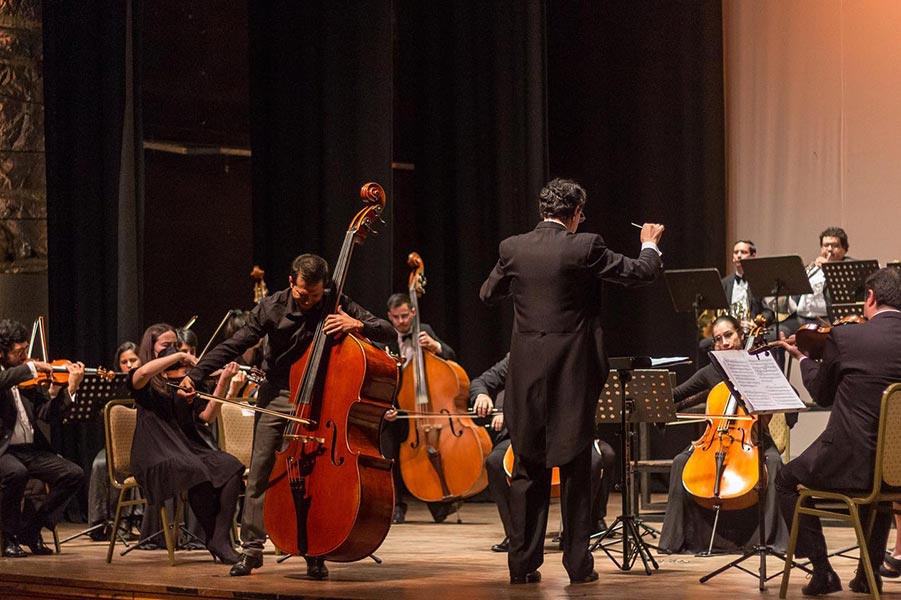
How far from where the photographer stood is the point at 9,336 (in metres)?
6.18

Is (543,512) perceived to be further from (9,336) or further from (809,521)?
(9,336)

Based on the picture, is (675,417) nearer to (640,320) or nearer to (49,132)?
(640,320)

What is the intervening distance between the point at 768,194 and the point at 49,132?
4.74 m

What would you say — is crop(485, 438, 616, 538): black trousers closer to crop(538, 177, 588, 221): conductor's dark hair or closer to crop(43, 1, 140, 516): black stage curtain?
crop(538, 177, 588, 221): conductor's dark hair

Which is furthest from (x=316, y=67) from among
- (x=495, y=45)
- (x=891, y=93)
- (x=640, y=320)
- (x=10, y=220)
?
(x=891, y=93)

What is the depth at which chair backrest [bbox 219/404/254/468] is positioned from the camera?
6.54m

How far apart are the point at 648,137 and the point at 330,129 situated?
234cm

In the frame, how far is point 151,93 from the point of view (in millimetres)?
9555

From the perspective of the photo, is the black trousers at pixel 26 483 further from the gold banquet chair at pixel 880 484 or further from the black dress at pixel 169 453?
the gold banquet chair at pixel 880 484

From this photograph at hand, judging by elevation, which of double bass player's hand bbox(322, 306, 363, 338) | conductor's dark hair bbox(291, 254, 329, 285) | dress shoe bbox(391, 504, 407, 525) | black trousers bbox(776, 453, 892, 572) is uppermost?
conductor's dark hair bbox(291, 254, 329, 285)

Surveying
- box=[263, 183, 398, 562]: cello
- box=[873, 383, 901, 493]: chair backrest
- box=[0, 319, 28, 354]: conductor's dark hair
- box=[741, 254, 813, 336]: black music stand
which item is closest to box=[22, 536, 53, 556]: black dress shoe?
box=[0, 319, 28, 354]: conductor's dark hair

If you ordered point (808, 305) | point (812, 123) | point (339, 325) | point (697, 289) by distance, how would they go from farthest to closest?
point (812, 123)
point (808, 305)
point (697, 289)
point (339, 325)

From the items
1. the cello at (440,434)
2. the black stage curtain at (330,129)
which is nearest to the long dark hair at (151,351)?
the cello at (440,434)

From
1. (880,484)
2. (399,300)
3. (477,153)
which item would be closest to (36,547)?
(399,300)
